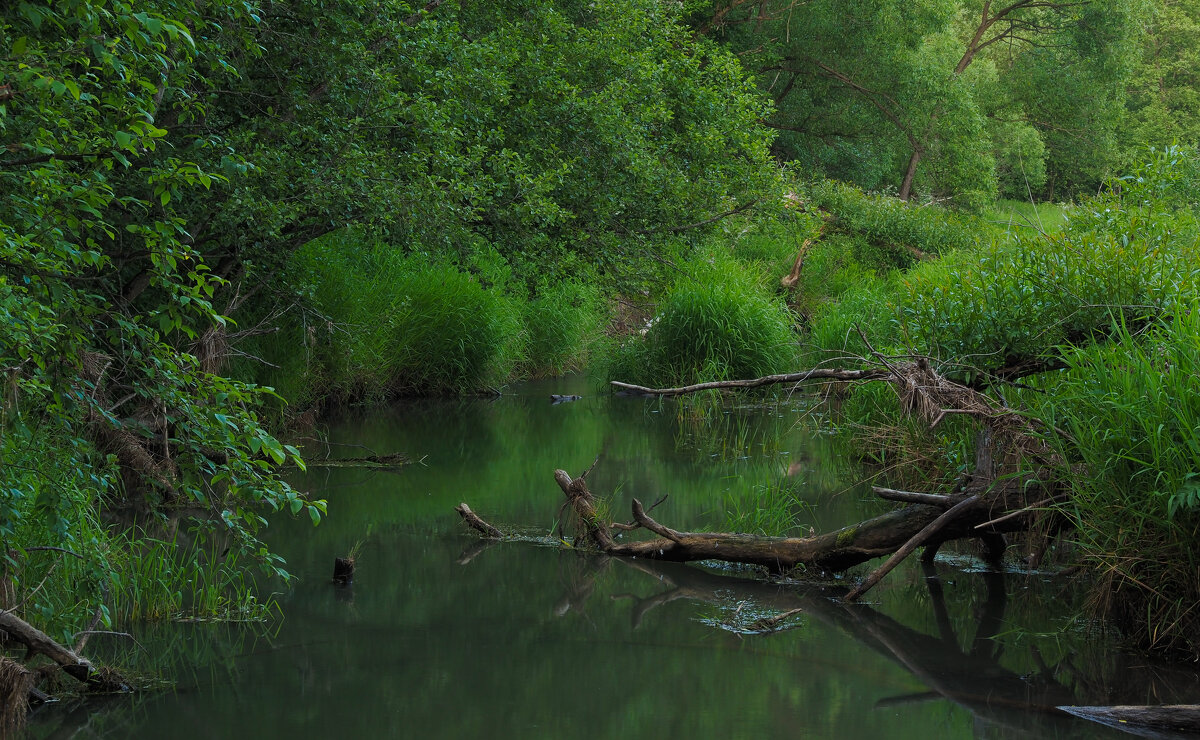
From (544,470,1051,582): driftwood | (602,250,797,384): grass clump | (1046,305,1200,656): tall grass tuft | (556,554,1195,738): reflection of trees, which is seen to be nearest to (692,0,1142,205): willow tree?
(602,250,797,384): grass clump

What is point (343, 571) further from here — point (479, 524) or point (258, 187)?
point (258, 187)

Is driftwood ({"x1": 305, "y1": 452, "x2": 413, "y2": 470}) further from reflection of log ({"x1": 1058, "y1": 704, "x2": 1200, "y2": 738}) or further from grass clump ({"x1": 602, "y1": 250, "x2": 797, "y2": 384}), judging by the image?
reflection of log ({"x1": 1058, "y1": 704, "x2": 1200, "y2": 738})

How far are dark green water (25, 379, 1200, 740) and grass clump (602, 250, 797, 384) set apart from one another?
5.69 metres

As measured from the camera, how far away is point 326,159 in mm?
8023

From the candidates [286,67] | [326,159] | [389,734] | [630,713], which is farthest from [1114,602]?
[286,67]

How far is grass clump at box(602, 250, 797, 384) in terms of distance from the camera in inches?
553

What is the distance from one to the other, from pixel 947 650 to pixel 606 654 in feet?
5.69

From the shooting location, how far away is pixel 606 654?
18.3ft

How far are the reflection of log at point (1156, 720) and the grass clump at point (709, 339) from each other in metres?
9.23

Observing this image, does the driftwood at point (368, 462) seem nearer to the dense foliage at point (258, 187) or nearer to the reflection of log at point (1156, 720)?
the dense foliage at point (258, 187)

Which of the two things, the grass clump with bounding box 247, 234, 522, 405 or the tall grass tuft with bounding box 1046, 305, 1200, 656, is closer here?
the tall grass tuft with bounding box 1046, 305, 1200, 656

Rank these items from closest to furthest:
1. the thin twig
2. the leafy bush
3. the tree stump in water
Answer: the thin twig, the leafy bush, the tree stump in water

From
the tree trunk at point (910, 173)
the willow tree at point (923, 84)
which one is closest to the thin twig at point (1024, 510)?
the willow tree at point (923, 84)

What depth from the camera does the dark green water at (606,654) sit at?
15.4ft
